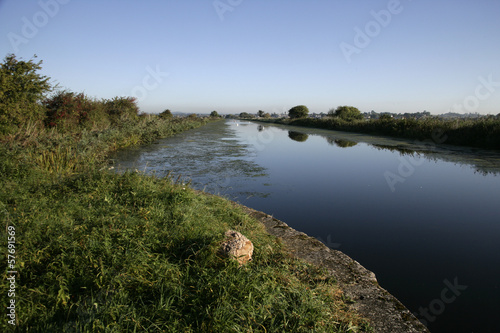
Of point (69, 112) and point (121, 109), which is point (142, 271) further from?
point (121, 109)

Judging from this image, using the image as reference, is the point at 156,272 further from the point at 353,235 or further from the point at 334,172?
the point at 334,172

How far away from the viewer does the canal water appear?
111 inches

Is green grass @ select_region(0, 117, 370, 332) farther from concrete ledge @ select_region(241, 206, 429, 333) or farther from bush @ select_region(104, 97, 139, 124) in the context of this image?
bush @ select_region(104, 97, 139, 124)

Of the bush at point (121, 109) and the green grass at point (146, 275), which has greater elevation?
the bush at point (121, 109)

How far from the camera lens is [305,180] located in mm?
7602

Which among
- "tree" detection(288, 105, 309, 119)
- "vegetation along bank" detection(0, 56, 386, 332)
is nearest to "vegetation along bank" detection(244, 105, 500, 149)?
"vegetation along bank" detection(0, 56, 386, 332)

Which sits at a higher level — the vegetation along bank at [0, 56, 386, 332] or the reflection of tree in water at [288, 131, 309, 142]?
the reflection of tree in water at [288, 131, 309, 142]

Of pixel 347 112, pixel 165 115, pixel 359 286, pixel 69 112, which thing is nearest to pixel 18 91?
pixel 69 112

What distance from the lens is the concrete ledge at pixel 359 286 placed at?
220 cm

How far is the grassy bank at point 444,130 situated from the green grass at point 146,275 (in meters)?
16.7

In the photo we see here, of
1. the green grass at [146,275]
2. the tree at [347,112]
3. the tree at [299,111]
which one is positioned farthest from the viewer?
the tree at [299,111]

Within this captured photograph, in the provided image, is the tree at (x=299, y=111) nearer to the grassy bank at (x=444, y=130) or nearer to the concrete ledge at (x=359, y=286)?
the grassy bank at (x=444, y=130)

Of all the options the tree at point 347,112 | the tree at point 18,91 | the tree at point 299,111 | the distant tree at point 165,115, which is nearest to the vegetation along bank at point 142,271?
the tree at point 18,91

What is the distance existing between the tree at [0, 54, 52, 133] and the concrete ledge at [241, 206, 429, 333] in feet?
28.2
